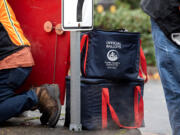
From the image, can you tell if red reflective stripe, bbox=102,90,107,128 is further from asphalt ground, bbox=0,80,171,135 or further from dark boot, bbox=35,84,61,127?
dark boot, bbox=35,84,61,127

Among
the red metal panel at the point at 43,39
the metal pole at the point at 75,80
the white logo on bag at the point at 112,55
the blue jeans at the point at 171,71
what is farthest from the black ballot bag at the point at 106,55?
the blue jeans at the point at 171,71

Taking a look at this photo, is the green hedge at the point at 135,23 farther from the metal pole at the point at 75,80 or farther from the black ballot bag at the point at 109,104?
the metal pole at the point at 75,80

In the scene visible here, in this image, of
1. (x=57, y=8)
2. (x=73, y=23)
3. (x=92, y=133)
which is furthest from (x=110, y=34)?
(x=92, y=133)

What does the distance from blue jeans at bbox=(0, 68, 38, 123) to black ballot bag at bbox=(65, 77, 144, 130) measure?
0.39 meters

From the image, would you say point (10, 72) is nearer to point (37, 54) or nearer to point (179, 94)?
point (37, 54)

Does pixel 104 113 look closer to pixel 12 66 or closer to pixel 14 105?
pixel 14 105

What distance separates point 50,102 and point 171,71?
1.11 metres

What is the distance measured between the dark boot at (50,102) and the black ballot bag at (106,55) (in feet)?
1.08

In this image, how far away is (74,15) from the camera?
10.8ft

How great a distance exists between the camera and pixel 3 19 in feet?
11.4

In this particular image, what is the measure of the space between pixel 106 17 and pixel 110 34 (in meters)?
6.46

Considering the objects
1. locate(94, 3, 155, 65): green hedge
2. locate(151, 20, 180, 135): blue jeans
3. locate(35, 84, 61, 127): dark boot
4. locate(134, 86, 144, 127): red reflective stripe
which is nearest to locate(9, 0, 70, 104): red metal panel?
locate(35, 84, 61, 127): dark boot

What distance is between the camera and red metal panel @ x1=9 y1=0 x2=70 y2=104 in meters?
3.81

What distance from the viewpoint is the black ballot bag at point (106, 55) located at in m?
3.49
